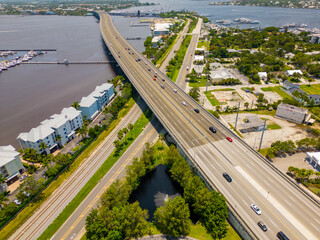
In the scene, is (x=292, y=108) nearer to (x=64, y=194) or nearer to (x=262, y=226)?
(x=262, y=226)

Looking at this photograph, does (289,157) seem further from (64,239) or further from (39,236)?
(39,236)

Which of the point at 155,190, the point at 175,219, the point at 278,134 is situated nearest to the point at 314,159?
the point at 278,134

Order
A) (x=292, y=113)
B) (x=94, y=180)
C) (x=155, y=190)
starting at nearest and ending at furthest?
(x=155, y=190) → (x=94, y=180) → (x=292, y=113)

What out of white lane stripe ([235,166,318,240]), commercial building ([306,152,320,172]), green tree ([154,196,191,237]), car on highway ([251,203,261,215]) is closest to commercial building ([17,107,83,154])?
green tree ([154,196,191,237])

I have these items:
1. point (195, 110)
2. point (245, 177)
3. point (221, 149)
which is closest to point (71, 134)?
point (195, 110)

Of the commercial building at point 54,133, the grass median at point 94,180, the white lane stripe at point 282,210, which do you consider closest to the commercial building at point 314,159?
the white lane stripe at point 282,210

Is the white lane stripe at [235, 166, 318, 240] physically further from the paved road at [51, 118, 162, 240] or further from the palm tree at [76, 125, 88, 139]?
the palm tree at [76, 125, 88, 139]
